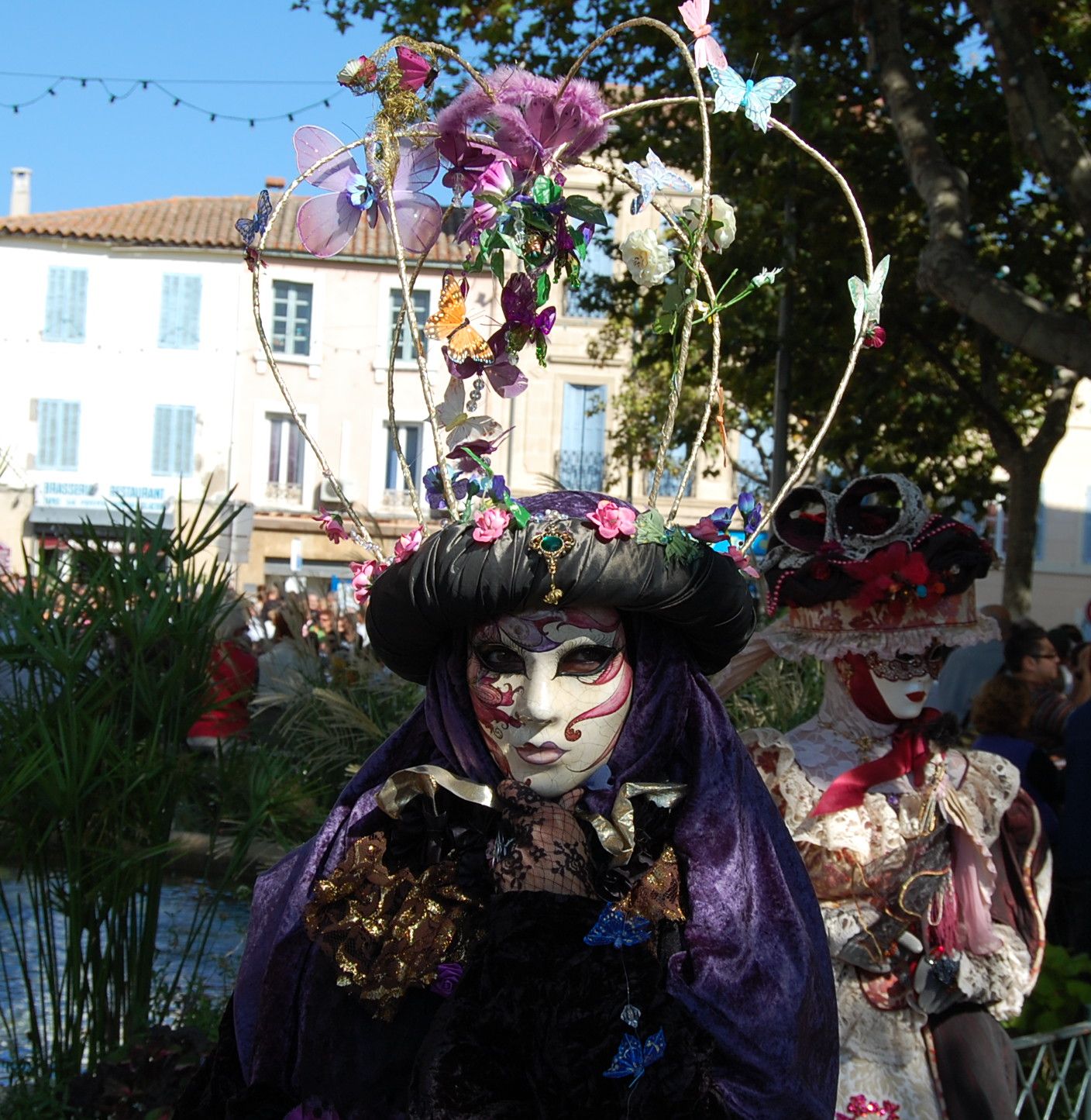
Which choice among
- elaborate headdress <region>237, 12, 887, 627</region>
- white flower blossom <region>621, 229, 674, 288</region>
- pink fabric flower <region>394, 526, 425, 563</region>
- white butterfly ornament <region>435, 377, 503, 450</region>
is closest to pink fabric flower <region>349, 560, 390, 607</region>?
elaborate headdress <region>237, 12, 887, 627</region>

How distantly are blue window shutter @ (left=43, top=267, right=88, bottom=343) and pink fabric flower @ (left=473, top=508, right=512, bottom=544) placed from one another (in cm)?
2507

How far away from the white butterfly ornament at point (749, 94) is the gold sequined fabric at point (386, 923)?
1261 mm

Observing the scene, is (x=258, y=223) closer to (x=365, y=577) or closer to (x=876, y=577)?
(x=365, y=577)

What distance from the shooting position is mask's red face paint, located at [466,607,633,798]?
6.95 ft

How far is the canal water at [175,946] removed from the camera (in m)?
4.28

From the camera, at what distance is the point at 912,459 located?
458 inches

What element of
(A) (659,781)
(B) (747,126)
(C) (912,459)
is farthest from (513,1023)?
(C) (912,459)

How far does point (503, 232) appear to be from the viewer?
220cm

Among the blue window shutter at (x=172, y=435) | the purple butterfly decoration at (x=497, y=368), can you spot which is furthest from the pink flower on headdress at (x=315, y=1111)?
the blue window shutter at (x=172, y=435)

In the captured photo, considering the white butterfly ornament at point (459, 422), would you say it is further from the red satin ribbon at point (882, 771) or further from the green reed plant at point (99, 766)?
the green reed plant at point (99, 766)

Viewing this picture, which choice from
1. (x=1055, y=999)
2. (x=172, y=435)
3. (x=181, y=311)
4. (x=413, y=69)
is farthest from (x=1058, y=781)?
(x=181, y=311)

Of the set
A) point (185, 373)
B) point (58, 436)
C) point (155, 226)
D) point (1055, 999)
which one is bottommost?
point (1055, 999)

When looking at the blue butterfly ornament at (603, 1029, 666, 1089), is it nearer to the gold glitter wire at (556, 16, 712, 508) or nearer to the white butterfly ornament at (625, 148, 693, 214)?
the gold glitter wire at (556, 16, 712, 508)

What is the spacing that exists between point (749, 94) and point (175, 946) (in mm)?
3256
